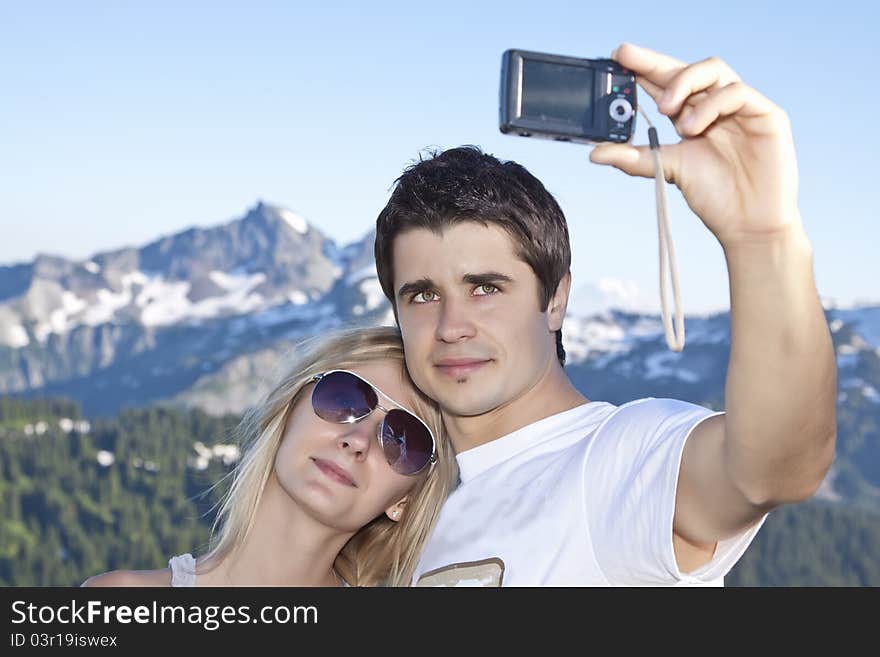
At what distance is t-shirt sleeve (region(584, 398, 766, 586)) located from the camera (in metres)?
4.51

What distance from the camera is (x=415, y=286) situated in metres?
6.12

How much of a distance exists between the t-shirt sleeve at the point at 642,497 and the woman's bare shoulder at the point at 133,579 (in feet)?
11.8

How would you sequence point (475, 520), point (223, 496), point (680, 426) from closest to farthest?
point (680, 426) → point (475, 520) → point (223, 496)

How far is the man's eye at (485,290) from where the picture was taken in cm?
597

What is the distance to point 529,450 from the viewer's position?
19.4 feet

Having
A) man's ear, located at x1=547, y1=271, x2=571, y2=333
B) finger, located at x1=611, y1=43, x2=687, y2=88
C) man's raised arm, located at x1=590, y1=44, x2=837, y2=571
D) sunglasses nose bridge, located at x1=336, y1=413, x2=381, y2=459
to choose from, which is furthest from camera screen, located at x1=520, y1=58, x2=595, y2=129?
sunglasses nose bridge, located at x1=336, y1=413, x2=381, y2=459

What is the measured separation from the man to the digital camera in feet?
0.63

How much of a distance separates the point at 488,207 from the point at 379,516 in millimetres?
3095

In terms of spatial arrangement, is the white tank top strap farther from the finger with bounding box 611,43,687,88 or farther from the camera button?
the finger with bounding box 611,43,687,88

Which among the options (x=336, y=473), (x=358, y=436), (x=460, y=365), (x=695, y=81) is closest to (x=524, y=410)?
(x=460, y=365)

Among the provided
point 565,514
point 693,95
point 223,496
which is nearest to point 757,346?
point 693,95

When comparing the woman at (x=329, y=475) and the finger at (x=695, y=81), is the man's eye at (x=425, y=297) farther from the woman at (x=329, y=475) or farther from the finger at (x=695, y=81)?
the finger at (x=695, y=81)

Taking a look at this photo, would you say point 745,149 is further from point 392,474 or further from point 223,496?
point 223,496
